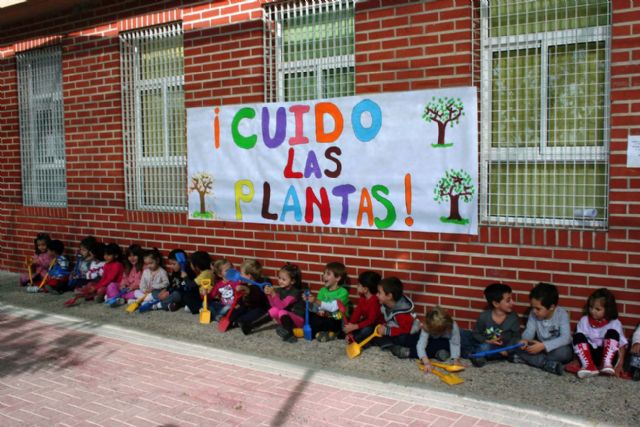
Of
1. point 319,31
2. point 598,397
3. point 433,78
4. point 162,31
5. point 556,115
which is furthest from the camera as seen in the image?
point 162,31

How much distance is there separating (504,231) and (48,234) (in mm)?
6575

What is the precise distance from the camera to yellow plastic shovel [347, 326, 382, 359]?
520 centimetres

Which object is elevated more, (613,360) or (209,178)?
(209,178)

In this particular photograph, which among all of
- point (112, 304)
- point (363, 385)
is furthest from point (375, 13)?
point (112, 304)

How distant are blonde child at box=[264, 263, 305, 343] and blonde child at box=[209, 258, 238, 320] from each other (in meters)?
0.51

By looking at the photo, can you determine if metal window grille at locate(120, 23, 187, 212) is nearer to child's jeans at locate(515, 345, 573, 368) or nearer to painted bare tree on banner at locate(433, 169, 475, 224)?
painted bare tree on banner at locate(433, 169, 475, 224)

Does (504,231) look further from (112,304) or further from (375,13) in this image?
(112,304)

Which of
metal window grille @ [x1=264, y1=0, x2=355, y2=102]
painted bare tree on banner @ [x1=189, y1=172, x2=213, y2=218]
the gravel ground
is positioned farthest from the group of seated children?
metal window grille @ [x1=264, y1=0, x2=355, y2=102]

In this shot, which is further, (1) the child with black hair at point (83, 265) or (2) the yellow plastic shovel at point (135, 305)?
(1) the child with black hair at point (83, 265)

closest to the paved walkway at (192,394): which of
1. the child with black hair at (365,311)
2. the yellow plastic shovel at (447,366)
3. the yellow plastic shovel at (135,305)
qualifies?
the yellow plastic shovel at (447,366)

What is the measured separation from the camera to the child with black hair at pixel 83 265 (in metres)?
8.04

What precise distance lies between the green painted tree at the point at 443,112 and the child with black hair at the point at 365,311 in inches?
54.7

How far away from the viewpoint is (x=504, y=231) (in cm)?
517

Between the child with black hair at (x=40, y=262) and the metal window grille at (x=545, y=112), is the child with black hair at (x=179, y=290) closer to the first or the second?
the child with black hair at (x=40, y=262)
